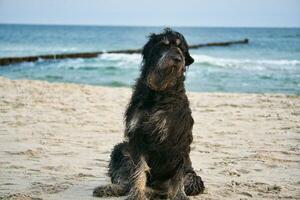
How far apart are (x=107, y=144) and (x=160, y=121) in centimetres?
328

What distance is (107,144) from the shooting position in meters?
8.05

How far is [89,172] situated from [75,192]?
934 millimetres

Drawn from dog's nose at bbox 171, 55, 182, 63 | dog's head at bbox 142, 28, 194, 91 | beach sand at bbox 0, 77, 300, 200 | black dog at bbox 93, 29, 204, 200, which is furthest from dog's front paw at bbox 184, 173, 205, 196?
dog's nose at bbox 171, 55, 182, 63

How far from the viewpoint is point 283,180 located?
5.98m

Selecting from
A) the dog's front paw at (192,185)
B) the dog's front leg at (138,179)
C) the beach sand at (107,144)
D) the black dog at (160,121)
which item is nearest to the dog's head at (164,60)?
the black dog at (160,121)

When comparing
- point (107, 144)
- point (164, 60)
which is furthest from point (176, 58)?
point (107, 144)

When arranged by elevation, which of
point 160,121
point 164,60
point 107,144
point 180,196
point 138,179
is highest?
point 164,60

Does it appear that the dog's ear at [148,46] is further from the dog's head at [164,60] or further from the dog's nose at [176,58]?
the dog's nose at [176,58]

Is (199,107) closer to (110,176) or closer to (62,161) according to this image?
(62,161)

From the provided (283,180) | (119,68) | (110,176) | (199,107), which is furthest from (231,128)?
(119,68)

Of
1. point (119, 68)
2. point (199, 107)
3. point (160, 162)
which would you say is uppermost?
point (160, 162)

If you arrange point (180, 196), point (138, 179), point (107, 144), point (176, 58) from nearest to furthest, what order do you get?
point (176, 58)
point (138, 179)
point (180, 196)
point (107, 144)

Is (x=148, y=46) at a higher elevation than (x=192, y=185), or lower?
higher

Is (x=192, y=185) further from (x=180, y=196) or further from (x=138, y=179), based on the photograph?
(x=138, y=179)
